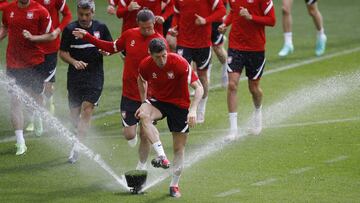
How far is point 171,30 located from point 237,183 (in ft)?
15.9

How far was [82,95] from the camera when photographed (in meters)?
16.3

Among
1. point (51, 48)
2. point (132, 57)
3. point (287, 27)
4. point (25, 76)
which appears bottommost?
point (287, 27)

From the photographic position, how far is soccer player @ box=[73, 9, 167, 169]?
1498cm

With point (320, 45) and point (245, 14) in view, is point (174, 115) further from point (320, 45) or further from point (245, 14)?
point (320, 45)

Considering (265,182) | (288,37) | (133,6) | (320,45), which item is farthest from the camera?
(320,45)

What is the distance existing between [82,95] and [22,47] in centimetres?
139

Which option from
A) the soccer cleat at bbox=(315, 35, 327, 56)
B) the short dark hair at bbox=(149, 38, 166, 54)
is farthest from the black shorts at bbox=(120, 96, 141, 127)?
the soccer cleat at bbox=(315, 35, 327, 56)

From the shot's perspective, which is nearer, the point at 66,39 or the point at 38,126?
the point at 66,39

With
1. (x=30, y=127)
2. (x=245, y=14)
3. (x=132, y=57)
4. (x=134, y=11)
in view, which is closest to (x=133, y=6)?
(x=134, y=11)

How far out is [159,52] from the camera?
13.7 meters

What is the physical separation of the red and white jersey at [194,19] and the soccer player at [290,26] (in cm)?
470

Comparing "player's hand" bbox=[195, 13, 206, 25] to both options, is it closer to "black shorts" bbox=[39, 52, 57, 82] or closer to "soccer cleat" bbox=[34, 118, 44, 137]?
"black shorts" bbox=[39, 52, 57, 82]

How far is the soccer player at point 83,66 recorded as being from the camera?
16.2m

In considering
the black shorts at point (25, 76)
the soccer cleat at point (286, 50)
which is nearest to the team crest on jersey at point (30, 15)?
the black shorts at point (25, 76)
